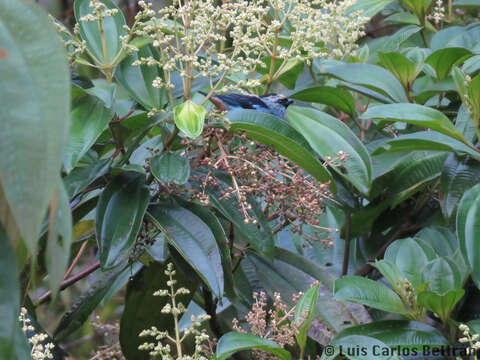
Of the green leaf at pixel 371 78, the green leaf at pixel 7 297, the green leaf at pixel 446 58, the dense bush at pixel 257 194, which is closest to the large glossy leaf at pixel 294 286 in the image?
the dense bush at pixel 257 194

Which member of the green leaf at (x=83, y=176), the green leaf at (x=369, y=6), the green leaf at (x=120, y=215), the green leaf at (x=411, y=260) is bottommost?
the green leaf at (x=411, y=260)

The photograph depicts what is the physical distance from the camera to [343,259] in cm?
113

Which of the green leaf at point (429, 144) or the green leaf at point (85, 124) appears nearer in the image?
the green leaf at point (85, 124)

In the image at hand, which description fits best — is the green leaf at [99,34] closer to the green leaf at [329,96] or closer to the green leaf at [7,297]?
the green leaf at [329,96]

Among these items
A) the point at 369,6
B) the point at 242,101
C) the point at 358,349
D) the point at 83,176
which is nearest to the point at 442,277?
the point at 358,349

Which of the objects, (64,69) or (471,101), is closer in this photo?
(64,69)

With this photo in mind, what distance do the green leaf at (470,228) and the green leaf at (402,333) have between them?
0.09 metres

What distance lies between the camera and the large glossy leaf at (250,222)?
→ 2.84ft

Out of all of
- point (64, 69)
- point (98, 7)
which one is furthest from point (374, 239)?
point (64, 69)

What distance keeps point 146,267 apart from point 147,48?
345 millimetres

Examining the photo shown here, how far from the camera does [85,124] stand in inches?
31.7

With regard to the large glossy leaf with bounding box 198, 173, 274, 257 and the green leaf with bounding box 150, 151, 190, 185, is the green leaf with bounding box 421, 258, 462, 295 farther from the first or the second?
the green leaf with bounding box 150, 151, 190, 185

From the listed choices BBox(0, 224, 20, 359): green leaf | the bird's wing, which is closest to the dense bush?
the bird's wing

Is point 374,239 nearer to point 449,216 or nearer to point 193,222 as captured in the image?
point 449,216
